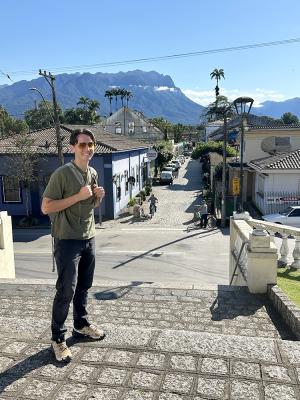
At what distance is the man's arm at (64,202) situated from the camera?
336cm

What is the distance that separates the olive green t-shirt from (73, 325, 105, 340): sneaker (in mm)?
892

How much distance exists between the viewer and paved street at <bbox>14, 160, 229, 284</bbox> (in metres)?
14.0

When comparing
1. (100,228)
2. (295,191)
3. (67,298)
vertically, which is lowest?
(100,228)

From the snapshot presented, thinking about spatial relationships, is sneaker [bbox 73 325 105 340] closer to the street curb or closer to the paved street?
the street curb

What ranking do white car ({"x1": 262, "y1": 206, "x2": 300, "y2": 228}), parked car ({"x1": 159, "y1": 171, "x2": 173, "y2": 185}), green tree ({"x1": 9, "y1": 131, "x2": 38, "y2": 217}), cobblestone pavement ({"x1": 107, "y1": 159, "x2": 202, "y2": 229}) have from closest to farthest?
white car ({"x1": 262, "y1": 206, "x2": 300, "y2": 228}), green tree ({"x1": 9, "y1": 131, "x2": 38, "y2": 217}), cobblestone pavement ({"x1": 107, "y1": 159, "x2": 202, "y2": 229}), parked car ({"x1": 159, "y1": 171, "x2": 173, "y2": 185})

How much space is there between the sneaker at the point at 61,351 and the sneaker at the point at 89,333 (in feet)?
1.07

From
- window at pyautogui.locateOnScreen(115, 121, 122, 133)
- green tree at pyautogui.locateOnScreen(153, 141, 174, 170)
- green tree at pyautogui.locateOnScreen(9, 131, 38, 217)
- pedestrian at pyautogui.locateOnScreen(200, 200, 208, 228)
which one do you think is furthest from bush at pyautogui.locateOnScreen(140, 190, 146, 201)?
window at pyautogui.locateOnScreen(115, 121, 122, 133)

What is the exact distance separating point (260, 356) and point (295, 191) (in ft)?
69.9

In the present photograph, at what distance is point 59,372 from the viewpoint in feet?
10.3

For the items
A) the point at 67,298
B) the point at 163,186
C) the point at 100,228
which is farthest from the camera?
the point at 163,186

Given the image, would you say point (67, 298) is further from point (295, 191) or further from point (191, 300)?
point (295, 191)

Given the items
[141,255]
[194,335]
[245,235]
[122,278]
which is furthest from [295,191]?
[194,335]

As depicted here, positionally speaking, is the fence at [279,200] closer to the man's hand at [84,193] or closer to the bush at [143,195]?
the bush at [143,195]

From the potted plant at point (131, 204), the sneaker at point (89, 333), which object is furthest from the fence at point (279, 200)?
the sneaker at point (89, 333)
